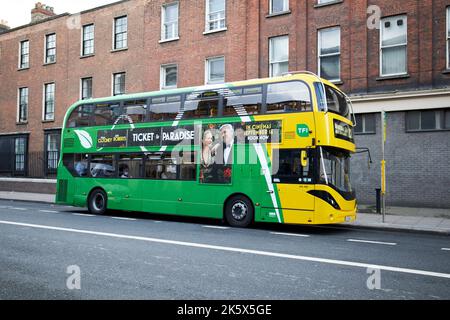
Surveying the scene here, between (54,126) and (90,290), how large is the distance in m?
24.4

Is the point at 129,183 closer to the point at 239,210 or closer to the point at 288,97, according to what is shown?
the point at 239,210

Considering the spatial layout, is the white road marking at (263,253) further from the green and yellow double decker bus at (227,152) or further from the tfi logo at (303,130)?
the tfi logo at (303,130)

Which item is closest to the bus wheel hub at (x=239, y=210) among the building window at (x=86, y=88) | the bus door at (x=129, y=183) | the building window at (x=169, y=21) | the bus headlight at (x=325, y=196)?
the bus headlight at (x=325, y=196)

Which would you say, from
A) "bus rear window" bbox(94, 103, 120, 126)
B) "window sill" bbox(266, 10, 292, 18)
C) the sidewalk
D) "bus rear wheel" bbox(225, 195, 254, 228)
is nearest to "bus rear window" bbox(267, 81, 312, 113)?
"bus rear wheel" bbox(225, 195, 254, 228)

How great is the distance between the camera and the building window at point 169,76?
23500 mm

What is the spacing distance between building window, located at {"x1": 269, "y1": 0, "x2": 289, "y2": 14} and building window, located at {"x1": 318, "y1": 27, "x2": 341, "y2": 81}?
2.26m

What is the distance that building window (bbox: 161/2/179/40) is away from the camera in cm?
2361

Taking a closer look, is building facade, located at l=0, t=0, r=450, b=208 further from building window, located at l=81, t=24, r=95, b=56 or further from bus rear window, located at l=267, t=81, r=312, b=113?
bus rear window, located at l=267, t=81, r=312, b=113

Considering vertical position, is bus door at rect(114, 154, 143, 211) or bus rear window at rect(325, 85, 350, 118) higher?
bus rear window at rect(325, 85, 350, 118)

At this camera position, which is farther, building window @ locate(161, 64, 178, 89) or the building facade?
building window @ locate(161, 64, 178, 89)

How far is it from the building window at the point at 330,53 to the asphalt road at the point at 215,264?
9.21 meters

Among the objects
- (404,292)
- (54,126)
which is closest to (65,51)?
(54,126)
